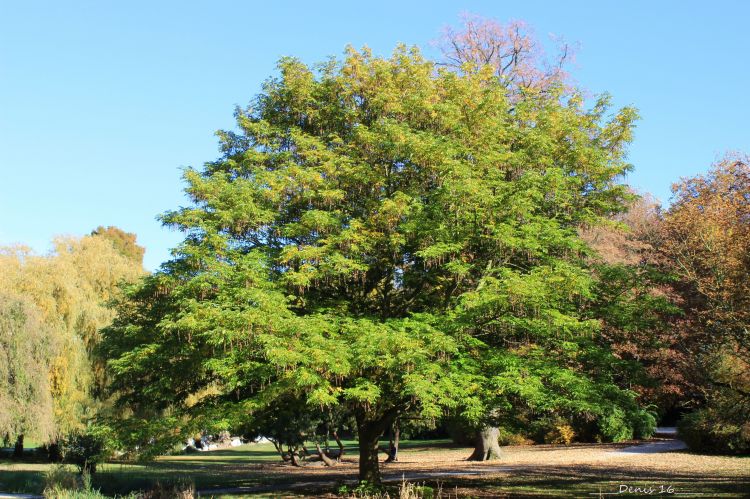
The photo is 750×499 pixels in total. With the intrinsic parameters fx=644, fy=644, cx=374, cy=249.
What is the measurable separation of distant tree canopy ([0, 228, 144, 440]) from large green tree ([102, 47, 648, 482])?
9.38m

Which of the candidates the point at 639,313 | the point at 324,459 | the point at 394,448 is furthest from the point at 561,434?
the point at 639,313

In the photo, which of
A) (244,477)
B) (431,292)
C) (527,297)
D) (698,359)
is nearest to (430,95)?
(431,292)

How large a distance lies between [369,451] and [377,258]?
5739mm

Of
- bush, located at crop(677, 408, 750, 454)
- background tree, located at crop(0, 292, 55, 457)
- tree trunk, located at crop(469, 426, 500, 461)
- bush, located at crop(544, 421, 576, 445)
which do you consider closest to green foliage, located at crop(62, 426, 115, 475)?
background tree, located at crop(0, 292, 55, 457)

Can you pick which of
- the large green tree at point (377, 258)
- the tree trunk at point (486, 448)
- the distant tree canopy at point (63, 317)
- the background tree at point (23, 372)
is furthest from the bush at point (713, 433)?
the background tree at point (23, 372)

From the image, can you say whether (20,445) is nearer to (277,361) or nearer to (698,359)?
(277,361)

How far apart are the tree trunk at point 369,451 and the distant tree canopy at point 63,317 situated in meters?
13.8

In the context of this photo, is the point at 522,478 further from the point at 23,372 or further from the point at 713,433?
the point at 23,372

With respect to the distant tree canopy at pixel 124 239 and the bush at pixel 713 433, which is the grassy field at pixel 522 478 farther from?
the distant tree canopy at pixel 124 239

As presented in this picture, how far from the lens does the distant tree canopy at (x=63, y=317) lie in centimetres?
2689

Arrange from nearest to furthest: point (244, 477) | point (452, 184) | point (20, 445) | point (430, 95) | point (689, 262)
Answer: point (452, 184) < point (430, 95) < point (689, 262) < point (244, 477) < point (20, 445)

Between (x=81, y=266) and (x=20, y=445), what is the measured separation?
40.3 feet

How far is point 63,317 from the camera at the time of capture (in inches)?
1230

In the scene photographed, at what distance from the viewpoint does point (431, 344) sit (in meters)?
14.6
